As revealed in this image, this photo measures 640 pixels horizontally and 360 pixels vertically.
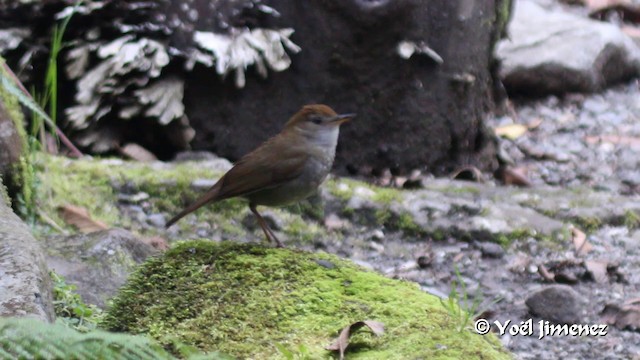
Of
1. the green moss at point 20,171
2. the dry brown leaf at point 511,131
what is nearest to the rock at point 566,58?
the dry brown leaf at point 511,131

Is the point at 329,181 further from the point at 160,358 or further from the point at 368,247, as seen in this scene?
the point at 160,358

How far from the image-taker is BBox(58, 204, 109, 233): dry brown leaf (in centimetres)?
519

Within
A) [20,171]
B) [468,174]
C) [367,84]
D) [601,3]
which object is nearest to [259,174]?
[20,171]

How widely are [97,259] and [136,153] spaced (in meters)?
2.32

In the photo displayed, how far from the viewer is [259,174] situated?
14.0 ft

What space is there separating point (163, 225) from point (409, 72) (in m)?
1.97

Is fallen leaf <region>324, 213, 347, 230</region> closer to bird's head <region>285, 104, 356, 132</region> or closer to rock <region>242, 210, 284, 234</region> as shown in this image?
rock <region>242, 210, 284, 234</region>

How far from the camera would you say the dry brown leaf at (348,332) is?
9.42ft

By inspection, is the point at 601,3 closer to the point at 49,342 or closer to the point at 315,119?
the point at 315,119

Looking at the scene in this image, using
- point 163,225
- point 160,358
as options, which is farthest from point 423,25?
point 160,358

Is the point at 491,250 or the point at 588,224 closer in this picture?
the point at 491,250

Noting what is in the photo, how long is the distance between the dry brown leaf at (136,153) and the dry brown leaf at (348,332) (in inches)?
143

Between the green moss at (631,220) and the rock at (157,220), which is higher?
the green moss at (631,220)

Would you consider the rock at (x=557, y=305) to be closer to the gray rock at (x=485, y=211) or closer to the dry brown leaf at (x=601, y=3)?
the gray rock at (x=485, y=211)
